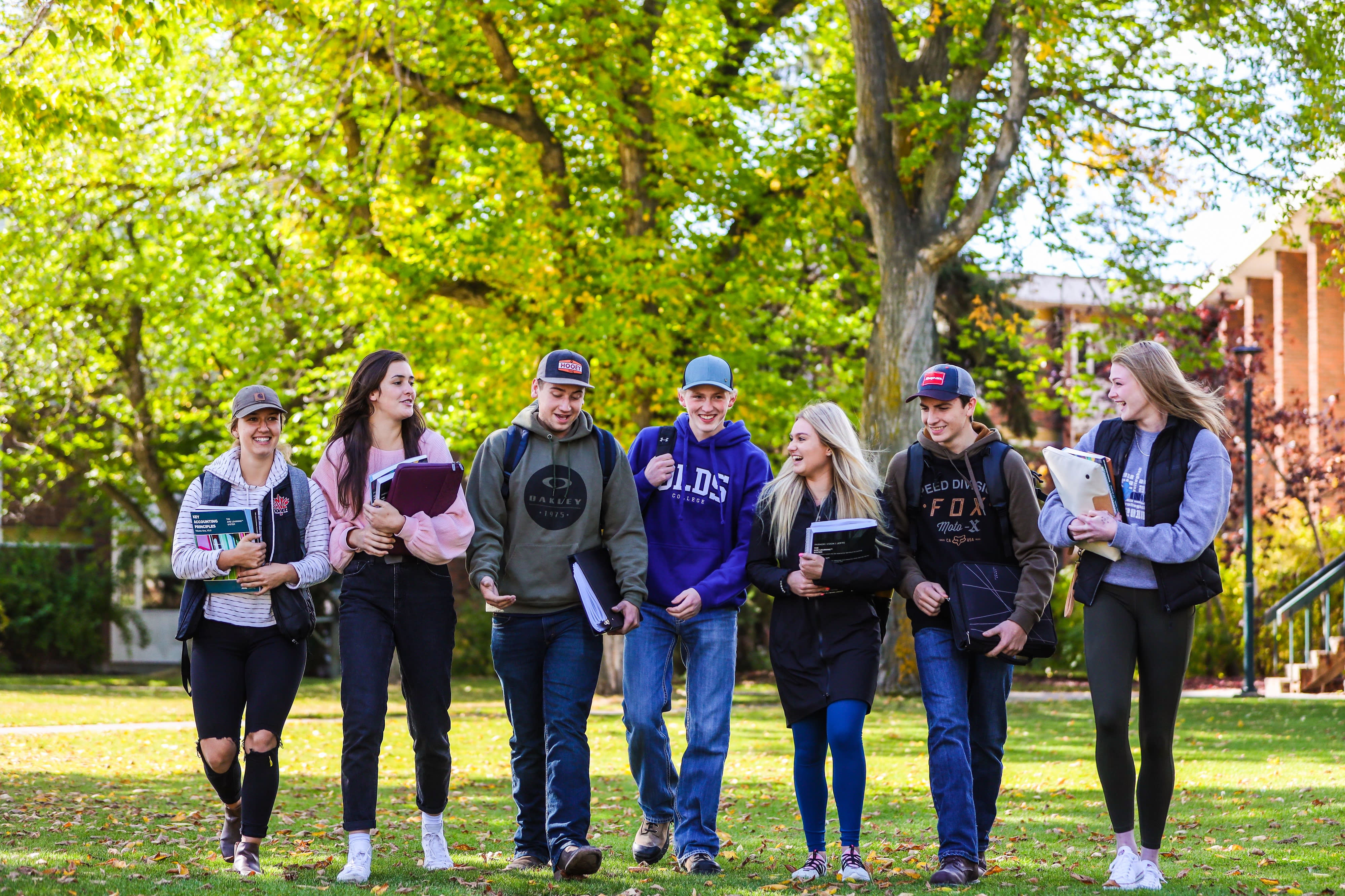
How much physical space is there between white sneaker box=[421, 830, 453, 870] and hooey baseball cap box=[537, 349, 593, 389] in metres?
2.04

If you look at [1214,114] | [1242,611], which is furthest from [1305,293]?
[1214,114]

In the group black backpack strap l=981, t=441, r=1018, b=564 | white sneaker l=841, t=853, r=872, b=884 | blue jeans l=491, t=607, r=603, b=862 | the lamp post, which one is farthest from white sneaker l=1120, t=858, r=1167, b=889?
the lamp post

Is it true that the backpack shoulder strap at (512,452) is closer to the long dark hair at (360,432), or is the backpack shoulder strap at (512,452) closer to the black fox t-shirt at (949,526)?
the long dark hair at (360,432)

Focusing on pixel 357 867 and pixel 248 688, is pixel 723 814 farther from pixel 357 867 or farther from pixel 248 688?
pixel 248 688

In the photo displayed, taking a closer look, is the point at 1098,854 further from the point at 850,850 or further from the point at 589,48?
the point at 589,48

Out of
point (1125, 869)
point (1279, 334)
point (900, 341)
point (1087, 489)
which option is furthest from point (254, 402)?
point (1279, 334)

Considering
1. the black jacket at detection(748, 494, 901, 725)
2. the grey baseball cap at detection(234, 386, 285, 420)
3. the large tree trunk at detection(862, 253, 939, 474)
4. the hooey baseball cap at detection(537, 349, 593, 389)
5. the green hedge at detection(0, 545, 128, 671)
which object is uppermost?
the large tree trunk at detection(862, 253, 939, 474)

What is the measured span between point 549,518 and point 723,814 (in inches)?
142

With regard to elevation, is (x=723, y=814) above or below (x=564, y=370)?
below

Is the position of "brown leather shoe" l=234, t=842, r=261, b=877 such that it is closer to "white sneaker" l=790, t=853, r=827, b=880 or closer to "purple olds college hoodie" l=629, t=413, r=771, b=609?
"purple olds college hoodie" l=629, t=413, r=771, b=609

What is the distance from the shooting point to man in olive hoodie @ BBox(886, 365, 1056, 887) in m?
5.83

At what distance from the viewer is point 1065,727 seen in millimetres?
15539

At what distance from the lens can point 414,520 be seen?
19.1 feet

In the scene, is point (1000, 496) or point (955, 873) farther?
point (1000, 496)
